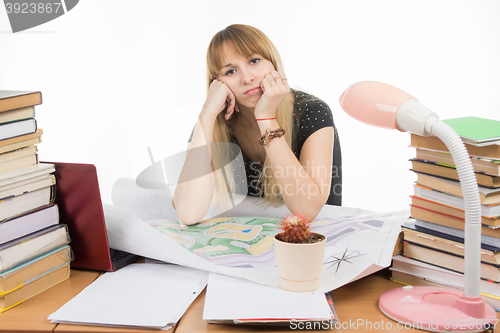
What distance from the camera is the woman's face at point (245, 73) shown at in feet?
4.35

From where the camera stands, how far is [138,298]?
0.63 metres

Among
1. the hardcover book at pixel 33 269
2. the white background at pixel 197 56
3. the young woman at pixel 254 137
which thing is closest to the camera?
the hardcover book at pixel 33 269

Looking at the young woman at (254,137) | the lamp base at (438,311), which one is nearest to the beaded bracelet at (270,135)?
the young woman at (254,137)

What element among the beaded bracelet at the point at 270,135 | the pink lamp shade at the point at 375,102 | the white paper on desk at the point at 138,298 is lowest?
the white paper on desk at the point at 138,298

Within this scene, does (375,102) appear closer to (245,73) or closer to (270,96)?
(270,96)

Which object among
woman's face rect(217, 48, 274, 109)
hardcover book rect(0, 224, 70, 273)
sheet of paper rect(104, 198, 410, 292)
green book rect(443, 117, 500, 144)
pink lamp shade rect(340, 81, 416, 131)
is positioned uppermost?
woman's face rect(217, 48, 274, 109)

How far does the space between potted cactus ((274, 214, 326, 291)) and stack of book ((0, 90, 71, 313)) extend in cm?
42

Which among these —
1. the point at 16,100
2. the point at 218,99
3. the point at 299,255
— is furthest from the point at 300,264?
the point at 218,99

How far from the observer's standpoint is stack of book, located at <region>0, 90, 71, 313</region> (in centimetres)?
66

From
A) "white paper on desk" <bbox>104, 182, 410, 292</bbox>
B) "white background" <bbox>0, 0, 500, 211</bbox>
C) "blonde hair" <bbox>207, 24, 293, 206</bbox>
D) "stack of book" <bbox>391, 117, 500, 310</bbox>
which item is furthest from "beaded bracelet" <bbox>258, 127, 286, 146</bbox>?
"white background" <bbox>0, 0, 500, 211</bbox>

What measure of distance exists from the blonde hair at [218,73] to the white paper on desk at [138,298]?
0.48 meters

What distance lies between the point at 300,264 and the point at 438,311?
0.19 m

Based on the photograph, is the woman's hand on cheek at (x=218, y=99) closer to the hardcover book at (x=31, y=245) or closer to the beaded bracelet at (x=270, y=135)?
the beaded bracelet at (x=270, y=135)

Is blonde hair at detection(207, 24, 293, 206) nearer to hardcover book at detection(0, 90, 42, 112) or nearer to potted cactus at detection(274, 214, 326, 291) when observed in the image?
potted cactus at detection(274, 214, 326, 291)
